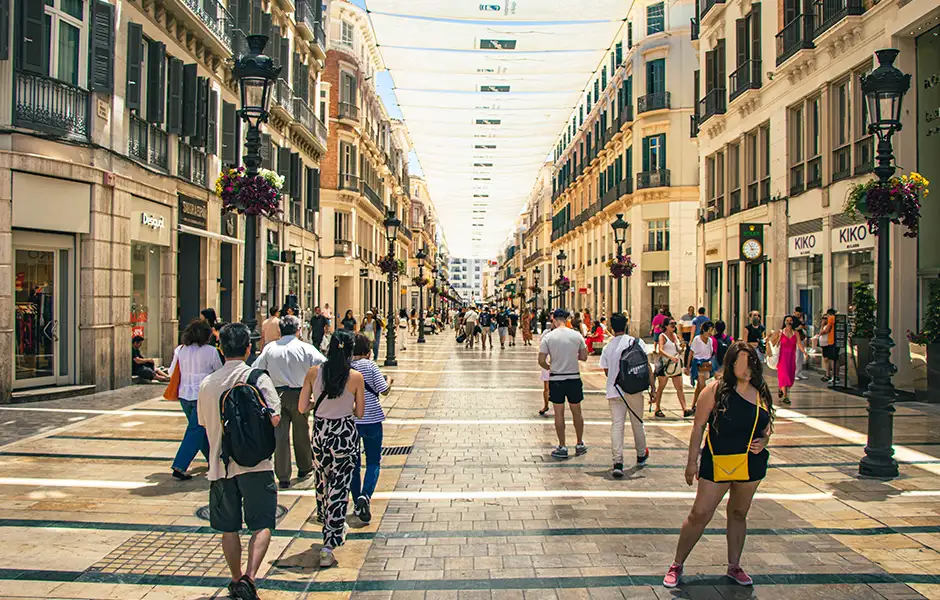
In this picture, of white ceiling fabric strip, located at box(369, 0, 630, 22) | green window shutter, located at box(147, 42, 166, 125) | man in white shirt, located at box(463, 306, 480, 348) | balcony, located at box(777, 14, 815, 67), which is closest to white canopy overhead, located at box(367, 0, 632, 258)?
white ceiling fabric strip, located at box(369, 0, 630, 22)

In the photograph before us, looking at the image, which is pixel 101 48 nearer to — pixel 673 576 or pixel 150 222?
pixel 150 222

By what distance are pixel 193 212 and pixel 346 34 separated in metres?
28.1

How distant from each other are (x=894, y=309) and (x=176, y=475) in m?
13.2

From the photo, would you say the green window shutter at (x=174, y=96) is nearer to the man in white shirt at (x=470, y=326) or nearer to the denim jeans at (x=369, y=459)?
the denim jeans at (x=369, y=459)

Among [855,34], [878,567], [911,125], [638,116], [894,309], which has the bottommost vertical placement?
[878,567]

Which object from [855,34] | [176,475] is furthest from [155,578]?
[855,34]

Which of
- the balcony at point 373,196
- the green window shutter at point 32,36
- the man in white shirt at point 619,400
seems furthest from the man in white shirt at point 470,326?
the man in white shirt at point 619,400

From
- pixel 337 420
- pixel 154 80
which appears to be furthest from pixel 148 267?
pixel 337 420

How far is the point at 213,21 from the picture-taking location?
1964 centimetres

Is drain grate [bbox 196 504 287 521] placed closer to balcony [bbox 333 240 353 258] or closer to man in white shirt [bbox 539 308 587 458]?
man in white shirt [bbox 539 308 587 458]

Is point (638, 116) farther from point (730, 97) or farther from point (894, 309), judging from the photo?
point (894, 309)

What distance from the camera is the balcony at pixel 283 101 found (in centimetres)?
2607

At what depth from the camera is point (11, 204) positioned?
1211 cm

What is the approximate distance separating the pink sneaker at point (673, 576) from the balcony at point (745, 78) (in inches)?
788
